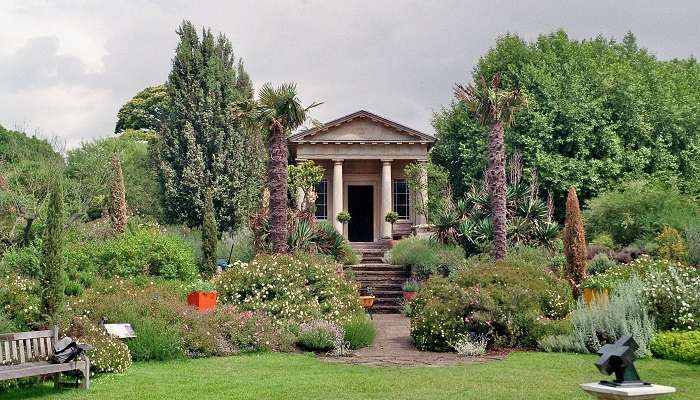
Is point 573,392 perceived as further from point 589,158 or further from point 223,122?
point 589,158

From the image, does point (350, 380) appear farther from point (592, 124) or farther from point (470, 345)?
point (592, 124)

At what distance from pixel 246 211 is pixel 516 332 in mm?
16207

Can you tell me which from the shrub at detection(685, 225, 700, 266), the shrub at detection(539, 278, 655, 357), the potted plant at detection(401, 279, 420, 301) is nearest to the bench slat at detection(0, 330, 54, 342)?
the shrub at detection(539, 278, 655, 357)

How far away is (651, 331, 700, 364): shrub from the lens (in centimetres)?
1354

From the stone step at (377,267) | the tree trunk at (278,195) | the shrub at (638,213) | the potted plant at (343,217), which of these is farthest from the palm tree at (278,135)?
the shrub at (638,213)

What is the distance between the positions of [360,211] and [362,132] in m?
4.26

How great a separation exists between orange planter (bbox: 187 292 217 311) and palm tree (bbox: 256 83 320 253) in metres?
3.87

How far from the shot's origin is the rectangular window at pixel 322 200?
34531 millimetres

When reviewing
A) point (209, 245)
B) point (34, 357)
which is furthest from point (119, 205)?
point (34, 357)

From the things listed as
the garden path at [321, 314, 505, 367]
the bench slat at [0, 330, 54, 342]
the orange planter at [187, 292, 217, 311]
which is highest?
the orange planter at [187, 292, 217, 311]

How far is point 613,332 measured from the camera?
14680 mm

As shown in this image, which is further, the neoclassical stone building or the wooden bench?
the neoclassical stone building

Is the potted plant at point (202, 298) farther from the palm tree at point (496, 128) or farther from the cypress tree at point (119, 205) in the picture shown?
the cypress tree at point (119, 205)

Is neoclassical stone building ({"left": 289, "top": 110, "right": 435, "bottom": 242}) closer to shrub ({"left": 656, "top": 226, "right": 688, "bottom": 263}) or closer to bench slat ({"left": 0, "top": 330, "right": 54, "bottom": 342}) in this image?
shrub ({"left": 656, "top": 226, "right": 688, "bottom": 263})
